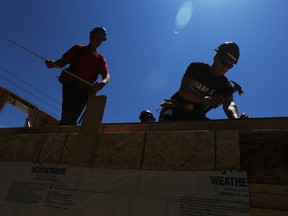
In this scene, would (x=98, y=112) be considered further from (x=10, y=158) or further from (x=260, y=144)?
(x=260, y=144)

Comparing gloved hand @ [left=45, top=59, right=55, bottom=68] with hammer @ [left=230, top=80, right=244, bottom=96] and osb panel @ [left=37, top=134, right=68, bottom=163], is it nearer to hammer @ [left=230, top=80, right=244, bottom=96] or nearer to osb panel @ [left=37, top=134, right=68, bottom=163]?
osb panel @ [left=37, top=134, right=68, bottom=163]

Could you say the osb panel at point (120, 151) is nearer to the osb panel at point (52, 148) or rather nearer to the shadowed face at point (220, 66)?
the osb panel at point (52, 148)

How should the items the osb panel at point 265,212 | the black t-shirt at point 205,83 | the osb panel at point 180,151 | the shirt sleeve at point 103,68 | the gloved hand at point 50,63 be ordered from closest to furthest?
the osb panel at point 265,212 → the osb panel at point 180,151 → the black t-shirt at point 205,83 → the gloved hand at point 50,63 → the shirt sleeve at point 103,68

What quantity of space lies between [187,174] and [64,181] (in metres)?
1.43

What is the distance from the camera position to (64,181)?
3.23 meters

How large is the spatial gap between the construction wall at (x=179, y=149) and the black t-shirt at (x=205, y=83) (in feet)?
3.55

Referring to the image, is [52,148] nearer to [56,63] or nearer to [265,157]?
[56,63]

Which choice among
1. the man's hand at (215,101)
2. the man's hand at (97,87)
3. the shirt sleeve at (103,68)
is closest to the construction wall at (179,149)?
the man's hand at (215,101)

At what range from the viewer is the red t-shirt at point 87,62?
15.5ft

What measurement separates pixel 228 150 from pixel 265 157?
316mm

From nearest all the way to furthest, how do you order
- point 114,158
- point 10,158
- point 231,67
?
1. point 114,158
2. point 10,158
3. point 231,67

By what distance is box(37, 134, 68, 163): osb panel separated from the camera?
11.5 ft

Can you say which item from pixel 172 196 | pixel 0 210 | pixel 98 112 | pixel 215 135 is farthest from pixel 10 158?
pixel 215 135

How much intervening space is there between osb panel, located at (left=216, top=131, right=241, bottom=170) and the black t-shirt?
132cm
